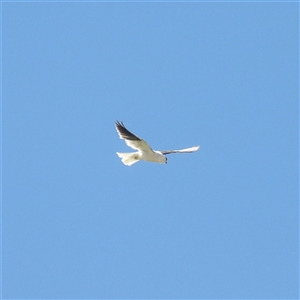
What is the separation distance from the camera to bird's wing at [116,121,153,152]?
65.9 ft

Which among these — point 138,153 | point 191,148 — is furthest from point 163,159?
point 191,148

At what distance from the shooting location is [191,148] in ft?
78.1

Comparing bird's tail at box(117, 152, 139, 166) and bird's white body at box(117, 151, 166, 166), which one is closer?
bird's white body at box(117, 151, 166, 166)

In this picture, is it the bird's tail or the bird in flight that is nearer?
the bird in flight

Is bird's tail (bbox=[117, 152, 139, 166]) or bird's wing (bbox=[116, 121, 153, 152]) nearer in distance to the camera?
bird's wing (bbox=[116, 121, 153, 152])

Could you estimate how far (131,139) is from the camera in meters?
20.2

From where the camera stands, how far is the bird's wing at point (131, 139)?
20.1 metres

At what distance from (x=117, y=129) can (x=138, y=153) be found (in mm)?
880

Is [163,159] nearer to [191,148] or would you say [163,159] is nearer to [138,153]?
[138,153]

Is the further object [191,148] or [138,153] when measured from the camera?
[191,148]

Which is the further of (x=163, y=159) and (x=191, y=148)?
(x=191, y=148)

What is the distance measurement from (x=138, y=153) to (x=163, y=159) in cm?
52

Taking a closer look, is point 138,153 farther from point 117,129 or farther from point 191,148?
point 191,148

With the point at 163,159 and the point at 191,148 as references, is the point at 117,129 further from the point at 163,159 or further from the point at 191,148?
the point at 191,148
